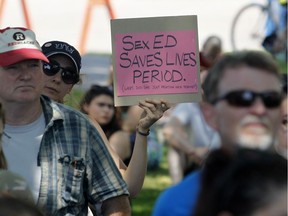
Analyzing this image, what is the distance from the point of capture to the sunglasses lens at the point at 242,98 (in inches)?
159

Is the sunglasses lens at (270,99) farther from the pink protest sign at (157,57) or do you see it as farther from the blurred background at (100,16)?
the blurred background at (100,16)

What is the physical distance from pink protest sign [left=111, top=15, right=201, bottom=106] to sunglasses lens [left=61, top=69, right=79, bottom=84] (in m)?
0.33

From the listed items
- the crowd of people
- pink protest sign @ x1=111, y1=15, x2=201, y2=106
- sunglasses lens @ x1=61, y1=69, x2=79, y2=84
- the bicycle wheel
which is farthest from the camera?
the bicycle wheel

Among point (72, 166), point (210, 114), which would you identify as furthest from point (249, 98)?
point (72, 166)

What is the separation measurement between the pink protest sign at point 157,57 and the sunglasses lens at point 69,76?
0.33 meters

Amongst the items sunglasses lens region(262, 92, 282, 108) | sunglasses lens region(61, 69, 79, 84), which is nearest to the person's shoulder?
sunglasses lens region(262, 92, 282, 108)

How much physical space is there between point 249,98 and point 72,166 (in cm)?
179

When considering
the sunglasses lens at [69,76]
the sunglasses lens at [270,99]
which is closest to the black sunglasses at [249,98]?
the sunglasses lens at [270,99]

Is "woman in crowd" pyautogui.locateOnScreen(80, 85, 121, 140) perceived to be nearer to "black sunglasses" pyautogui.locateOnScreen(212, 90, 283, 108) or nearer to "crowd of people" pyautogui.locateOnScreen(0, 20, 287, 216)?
"crowd of people" pyautogui.locateOnScreen(0, 20, 287, 216)

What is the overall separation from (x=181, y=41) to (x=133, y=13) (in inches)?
728

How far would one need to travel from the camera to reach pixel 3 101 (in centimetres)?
585

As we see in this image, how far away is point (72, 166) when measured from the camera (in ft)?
18.6

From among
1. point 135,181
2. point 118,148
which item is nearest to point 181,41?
point 135,181

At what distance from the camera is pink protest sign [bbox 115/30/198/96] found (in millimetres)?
6430
